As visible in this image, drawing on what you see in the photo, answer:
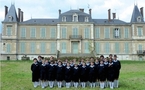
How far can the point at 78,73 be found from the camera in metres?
12.4

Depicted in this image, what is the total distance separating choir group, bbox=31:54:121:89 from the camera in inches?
475

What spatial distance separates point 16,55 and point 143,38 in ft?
76.3

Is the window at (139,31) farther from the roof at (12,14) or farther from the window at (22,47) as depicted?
the roof at (12,14)

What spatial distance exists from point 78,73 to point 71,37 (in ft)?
106

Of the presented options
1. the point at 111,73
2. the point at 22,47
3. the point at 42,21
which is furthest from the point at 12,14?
the point at 111,73

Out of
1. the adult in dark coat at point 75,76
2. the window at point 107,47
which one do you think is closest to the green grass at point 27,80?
the adult in dark coat at point 75,76

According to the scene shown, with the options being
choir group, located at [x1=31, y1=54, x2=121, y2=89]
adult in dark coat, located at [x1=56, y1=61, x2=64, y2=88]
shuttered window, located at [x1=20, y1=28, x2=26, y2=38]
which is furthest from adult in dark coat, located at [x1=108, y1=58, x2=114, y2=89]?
shuttered window, located at [x1=20, y1=28, x2=26, y2=38]

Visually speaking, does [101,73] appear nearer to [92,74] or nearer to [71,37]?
[92,74]

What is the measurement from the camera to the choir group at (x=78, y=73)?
12.1 metres

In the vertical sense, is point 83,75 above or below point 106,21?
below

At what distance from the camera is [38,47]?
45.2m

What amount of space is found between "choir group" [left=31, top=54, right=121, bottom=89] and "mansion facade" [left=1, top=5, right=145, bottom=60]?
104 feet

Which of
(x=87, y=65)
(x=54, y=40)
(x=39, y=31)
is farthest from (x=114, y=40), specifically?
(x=87, y=65)

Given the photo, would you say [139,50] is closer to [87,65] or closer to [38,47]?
[38,47]
